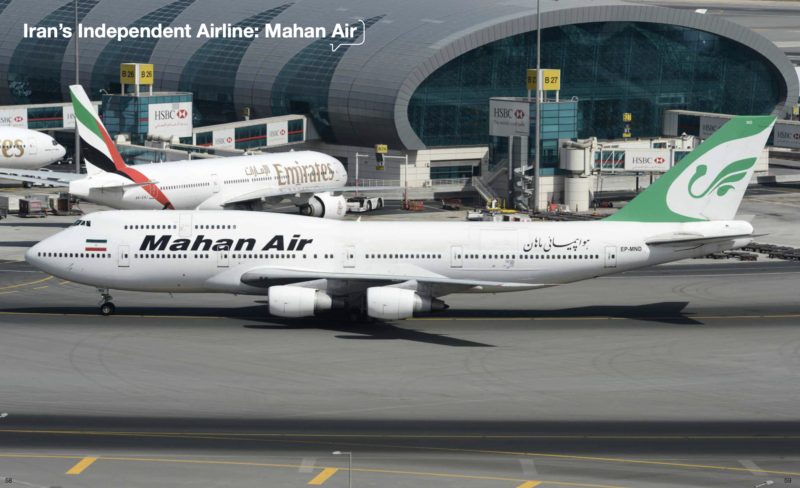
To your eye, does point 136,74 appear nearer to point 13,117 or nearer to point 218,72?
point 218,72

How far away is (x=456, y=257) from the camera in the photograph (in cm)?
5422

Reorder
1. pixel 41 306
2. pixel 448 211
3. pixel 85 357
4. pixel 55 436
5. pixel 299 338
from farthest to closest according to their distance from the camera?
pixel 448 211
pixel 41 306
pixel 299 338
pixel 85 357
pixel 55 436

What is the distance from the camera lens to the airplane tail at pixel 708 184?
54938 mm

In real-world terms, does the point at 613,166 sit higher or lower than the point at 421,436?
higher

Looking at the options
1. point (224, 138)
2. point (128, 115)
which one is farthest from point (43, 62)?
point (224, 138)

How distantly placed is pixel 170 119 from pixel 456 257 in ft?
221

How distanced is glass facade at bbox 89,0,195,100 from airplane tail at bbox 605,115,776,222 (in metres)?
91.6

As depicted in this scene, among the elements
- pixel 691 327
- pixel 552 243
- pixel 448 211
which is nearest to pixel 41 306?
pixel 552 243

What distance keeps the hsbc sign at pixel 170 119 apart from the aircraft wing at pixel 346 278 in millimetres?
63177

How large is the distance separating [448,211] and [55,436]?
6643 centimetres

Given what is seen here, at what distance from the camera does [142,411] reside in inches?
1576

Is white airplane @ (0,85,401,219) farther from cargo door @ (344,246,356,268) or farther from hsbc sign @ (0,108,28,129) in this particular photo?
hsbc sign @ (0,108,28,129)

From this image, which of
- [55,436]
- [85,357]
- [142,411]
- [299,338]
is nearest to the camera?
[55,436]

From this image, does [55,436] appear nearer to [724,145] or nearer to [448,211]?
[724,145]
